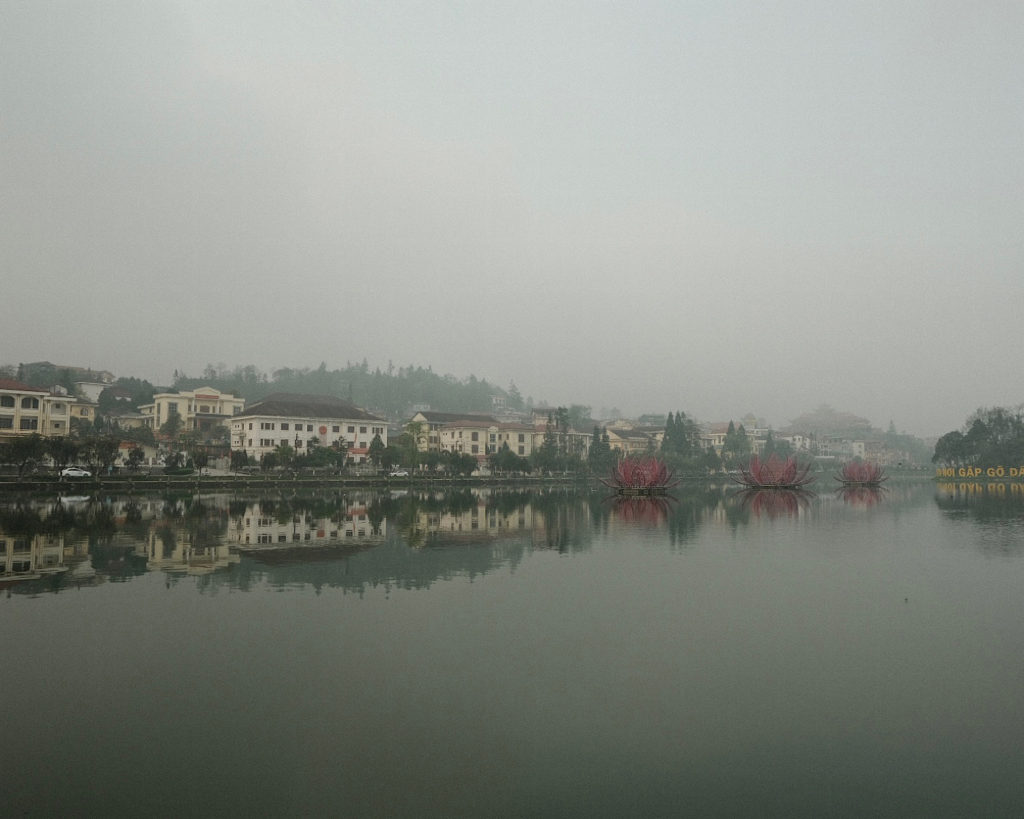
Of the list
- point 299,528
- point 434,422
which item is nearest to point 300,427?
point 434,422

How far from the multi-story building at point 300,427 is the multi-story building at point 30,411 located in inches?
413

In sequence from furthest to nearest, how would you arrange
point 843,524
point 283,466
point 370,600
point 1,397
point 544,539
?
point 283,466 → point 1,397 → point 843,524 → point 544,539 → point 370,600

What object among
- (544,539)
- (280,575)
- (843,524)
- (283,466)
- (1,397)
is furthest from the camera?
(283,466)

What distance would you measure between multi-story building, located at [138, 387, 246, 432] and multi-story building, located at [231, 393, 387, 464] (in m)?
4.23

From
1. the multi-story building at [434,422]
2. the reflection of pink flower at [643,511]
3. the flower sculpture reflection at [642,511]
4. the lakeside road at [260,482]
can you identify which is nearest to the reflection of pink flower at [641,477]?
the flower sculpture reflection at [642,511]

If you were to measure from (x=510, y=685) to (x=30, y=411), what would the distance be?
4219 centimetres

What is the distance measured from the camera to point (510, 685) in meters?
6.59

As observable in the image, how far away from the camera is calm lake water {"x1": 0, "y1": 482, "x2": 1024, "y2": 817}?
4828 mm

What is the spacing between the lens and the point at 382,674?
6.91 metres

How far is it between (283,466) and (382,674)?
122ft

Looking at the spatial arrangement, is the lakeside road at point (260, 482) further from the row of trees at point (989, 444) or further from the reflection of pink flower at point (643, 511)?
the row of trees at point (989, 444)

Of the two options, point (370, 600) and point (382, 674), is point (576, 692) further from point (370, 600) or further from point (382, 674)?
point (370, 600)

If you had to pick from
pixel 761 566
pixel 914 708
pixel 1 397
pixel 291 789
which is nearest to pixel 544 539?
pixel 761 566

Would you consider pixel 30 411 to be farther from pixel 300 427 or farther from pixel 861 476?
A: pixel 861 476
